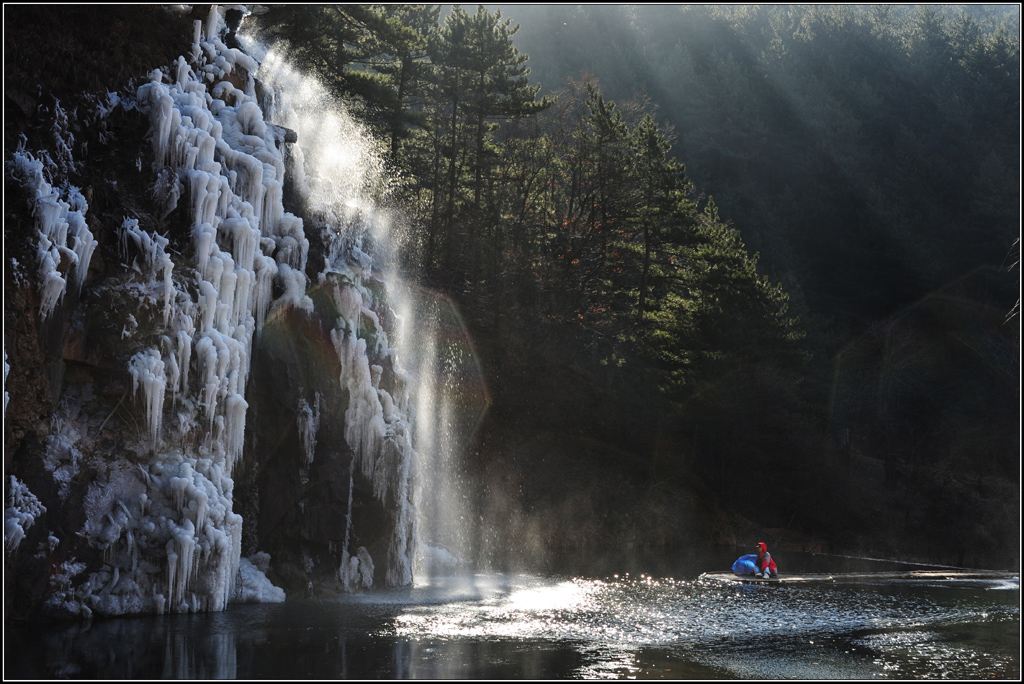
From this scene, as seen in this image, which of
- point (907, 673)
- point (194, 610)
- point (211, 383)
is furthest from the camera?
point (211, 383)

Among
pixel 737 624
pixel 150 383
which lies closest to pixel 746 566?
pixel 737 624

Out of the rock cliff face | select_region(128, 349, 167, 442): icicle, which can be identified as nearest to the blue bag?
the rock cliff face

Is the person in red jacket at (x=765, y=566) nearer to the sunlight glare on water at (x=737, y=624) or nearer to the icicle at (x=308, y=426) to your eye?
the sunlight glare on water at (x=737, y=624)

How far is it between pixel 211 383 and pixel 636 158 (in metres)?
25.9

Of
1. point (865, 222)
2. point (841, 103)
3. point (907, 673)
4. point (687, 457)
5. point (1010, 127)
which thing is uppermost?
point (841, 103)

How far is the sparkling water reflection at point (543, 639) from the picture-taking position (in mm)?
11867

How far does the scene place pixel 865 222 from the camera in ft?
186

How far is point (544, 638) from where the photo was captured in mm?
14336

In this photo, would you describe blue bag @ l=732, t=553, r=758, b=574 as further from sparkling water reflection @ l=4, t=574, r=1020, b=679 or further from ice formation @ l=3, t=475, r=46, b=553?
ice formation @ l=3, t=475, r=46, b=553

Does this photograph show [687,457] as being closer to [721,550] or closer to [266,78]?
[721,550]

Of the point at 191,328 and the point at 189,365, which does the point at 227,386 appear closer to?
the point at 189,365

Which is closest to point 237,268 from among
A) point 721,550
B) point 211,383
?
point 211,383

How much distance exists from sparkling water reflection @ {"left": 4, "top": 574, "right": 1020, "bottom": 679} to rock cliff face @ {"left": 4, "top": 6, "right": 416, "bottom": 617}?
1.23 metres

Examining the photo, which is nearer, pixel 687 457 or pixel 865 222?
pixel 687 457
